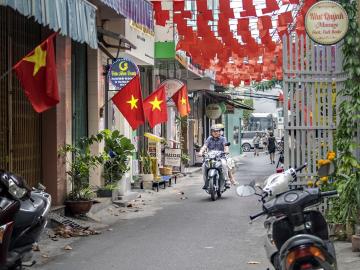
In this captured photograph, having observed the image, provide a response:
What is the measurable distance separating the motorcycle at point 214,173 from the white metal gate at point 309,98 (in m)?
5.64

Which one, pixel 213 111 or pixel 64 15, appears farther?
pixel 213 111

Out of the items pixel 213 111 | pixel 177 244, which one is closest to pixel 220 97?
pixel 213 111

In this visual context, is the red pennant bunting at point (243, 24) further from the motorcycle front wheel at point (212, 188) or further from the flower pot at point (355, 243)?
the flower pot at point (355, 243)

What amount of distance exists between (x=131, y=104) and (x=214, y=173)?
3835 millimetres

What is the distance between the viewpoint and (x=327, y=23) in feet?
27.9

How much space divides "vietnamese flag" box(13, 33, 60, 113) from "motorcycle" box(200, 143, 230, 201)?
26.0 ft

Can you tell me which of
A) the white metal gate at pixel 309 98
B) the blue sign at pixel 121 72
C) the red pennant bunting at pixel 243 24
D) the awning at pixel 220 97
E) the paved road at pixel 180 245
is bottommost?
the paved road at pixel 180 245

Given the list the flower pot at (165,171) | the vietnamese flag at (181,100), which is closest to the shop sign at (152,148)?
the flower pot at (165,171)

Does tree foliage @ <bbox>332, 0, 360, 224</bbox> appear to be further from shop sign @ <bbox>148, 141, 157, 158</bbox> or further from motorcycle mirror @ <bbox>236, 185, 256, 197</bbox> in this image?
shop sign @ <bbox>148, 141, 157, 158</bbox>

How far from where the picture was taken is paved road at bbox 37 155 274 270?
798 centimetres

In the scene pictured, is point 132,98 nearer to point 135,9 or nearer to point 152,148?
point 135,9

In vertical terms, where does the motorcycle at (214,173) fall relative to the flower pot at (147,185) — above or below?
above

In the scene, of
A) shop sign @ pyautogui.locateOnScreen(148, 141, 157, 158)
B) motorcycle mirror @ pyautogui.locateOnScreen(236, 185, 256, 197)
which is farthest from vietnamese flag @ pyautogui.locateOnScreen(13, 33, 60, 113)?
shop sign @ pyautogui.locateOnScreen(148, 141, 157, 158)

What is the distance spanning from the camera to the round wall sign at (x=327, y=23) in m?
8.49
